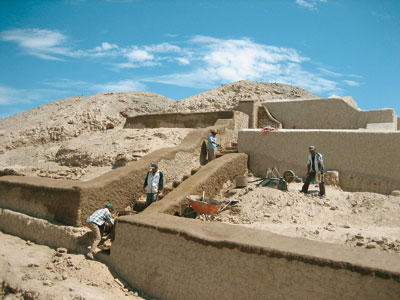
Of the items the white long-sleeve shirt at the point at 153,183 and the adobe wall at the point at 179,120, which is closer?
the white long-sleeve shirt at the point at 153,183

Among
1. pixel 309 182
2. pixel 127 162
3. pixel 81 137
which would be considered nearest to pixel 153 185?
pixel 127 162

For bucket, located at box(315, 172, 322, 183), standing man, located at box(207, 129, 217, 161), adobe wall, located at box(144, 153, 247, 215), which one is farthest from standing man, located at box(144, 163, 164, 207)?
bucket, located at box(315, 172, 322, 183)

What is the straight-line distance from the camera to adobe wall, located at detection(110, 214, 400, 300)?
333 centimetres

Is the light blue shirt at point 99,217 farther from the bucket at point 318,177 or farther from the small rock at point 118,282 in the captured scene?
the bucket at point 318,177

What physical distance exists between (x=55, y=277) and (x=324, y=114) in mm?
9433

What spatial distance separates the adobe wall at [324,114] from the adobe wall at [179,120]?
2.53 m

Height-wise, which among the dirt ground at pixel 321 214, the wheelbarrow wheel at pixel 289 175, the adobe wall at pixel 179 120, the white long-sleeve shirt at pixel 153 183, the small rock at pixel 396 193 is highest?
the adobe wall at pixel 179 120

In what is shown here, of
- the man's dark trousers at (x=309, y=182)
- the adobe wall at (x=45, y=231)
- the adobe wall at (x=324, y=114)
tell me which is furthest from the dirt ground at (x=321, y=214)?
the adobe wall at (x=324, y=114)

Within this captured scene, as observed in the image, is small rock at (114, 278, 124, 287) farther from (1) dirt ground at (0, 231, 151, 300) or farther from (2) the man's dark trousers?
(2) the man's dark trousers

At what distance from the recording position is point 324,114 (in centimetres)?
1186

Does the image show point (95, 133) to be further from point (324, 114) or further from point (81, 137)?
point (324, 114)

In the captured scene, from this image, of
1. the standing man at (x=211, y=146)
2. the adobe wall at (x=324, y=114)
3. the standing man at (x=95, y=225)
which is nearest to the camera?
the standing man at (x=95, y=225)

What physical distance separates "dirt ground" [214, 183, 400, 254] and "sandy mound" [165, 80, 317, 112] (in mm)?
9232

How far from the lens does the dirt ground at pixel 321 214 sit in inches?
195
